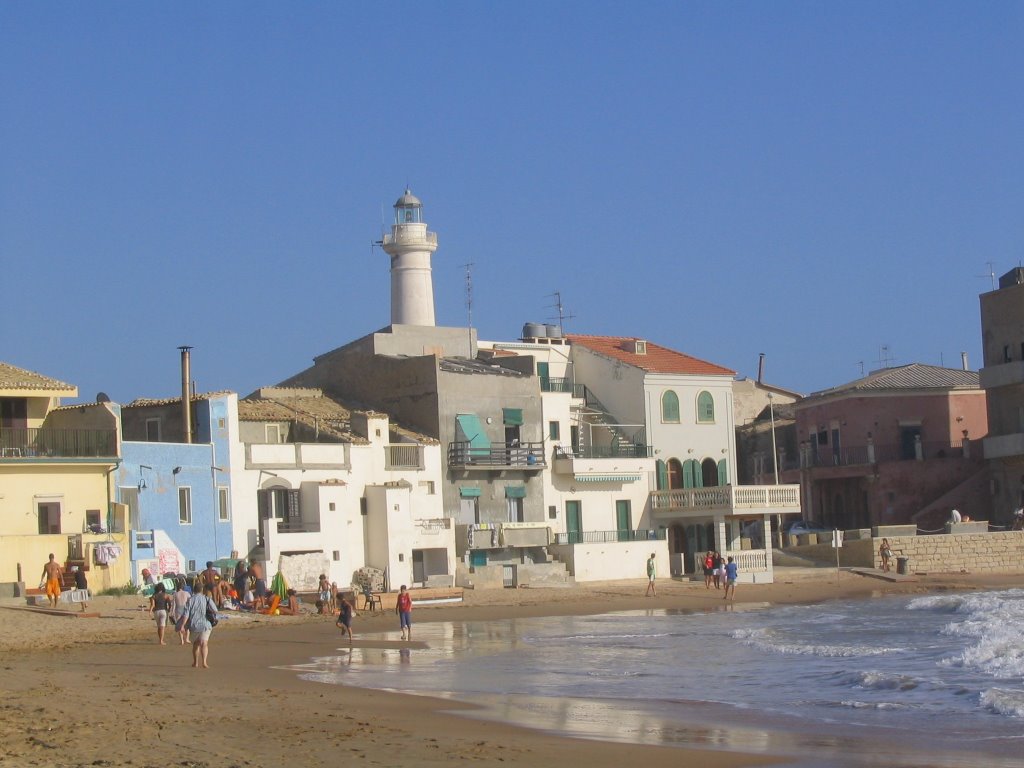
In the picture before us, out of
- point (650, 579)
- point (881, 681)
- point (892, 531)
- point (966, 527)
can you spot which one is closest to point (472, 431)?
point (650, 579)

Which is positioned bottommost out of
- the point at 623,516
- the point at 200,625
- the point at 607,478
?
the point at 200,625

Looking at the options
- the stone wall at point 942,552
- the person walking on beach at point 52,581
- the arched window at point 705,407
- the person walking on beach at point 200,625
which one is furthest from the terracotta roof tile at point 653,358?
the person walking on beach at point 200,625

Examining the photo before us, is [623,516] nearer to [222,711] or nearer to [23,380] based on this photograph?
[23,380]

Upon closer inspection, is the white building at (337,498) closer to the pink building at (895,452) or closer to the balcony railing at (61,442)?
the balcony railing at (61,442)

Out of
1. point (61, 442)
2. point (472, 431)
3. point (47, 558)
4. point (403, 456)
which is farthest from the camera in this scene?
point (472, 431)

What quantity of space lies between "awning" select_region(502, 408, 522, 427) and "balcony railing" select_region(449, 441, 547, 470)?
89 cm

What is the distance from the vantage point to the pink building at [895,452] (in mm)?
61938

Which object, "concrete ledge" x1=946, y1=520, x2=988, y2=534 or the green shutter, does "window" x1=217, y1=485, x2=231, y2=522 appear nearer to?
the green shutter

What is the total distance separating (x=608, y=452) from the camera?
5284 cm

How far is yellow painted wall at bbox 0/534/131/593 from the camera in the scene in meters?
36.7

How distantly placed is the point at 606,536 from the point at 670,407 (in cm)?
627

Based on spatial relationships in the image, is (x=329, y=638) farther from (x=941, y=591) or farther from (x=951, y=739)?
(x=941, y=591)

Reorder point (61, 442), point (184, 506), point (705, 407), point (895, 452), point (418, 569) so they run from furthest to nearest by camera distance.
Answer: point (895, 452), point (705, 407), point (418, 569), point (184, 506), point (61, 442)

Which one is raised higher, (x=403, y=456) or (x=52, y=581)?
(x=403, y=456)
